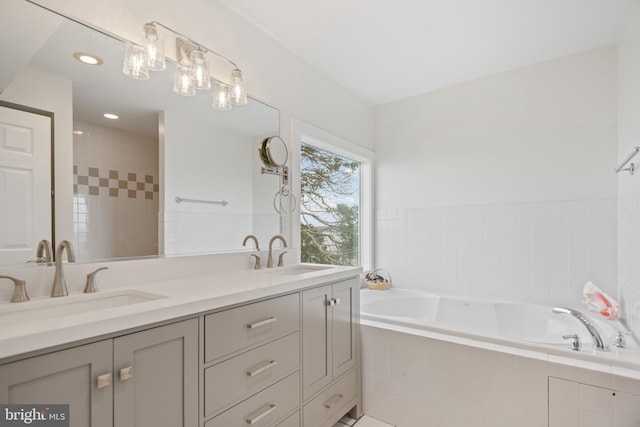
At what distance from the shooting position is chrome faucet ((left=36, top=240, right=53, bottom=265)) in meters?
1.17

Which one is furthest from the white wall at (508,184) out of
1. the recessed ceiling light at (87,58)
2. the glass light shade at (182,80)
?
the recessed ceiling light at (87,58)

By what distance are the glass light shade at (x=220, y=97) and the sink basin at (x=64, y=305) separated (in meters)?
1.09

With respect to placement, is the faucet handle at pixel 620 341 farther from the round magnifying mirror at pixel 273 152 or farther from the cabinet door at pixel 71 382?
the cabinet door at pixel 71 382

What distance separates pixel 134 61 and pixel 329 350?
1691 millimetres

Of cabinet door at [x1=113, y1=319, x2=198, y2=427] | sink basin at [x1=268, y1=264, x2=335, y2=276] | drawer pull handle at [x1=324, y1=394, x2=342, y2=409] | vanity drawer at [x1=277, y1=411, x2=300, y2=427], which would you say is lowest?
drawer pull handle at [x1=324, y1=394, x2=342, y2=409]

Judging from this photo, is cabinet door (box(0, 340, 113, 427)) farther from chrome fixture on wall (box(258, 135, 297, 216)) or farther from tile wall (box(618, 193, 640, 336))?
tile wall (box(618, 193, 640, 336))

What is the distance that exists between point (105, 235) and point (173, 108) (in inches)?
28.0

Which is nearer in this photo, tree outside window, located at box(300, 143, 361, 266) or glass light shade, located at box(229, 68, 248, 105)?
glass light shade, located at box(229, 68, 248, 105)

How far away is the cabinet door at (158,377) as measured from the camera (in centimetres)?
90

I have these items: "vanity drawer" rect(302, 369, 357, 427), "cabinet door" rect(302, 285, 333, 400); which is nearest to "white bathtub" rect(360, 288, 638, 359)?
"vanity drawer" rect(302, 369, 357, 427)

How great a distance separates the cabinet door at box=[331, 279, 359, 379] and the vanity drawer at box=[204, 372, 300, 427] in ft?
1.15

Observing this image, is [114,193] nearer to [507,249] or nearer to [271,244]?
[271,244]

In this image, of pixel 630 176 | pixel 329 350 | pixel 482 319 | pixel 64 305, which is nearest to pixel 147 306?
pixel 64 305

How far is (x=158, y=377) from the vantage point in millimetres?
980
